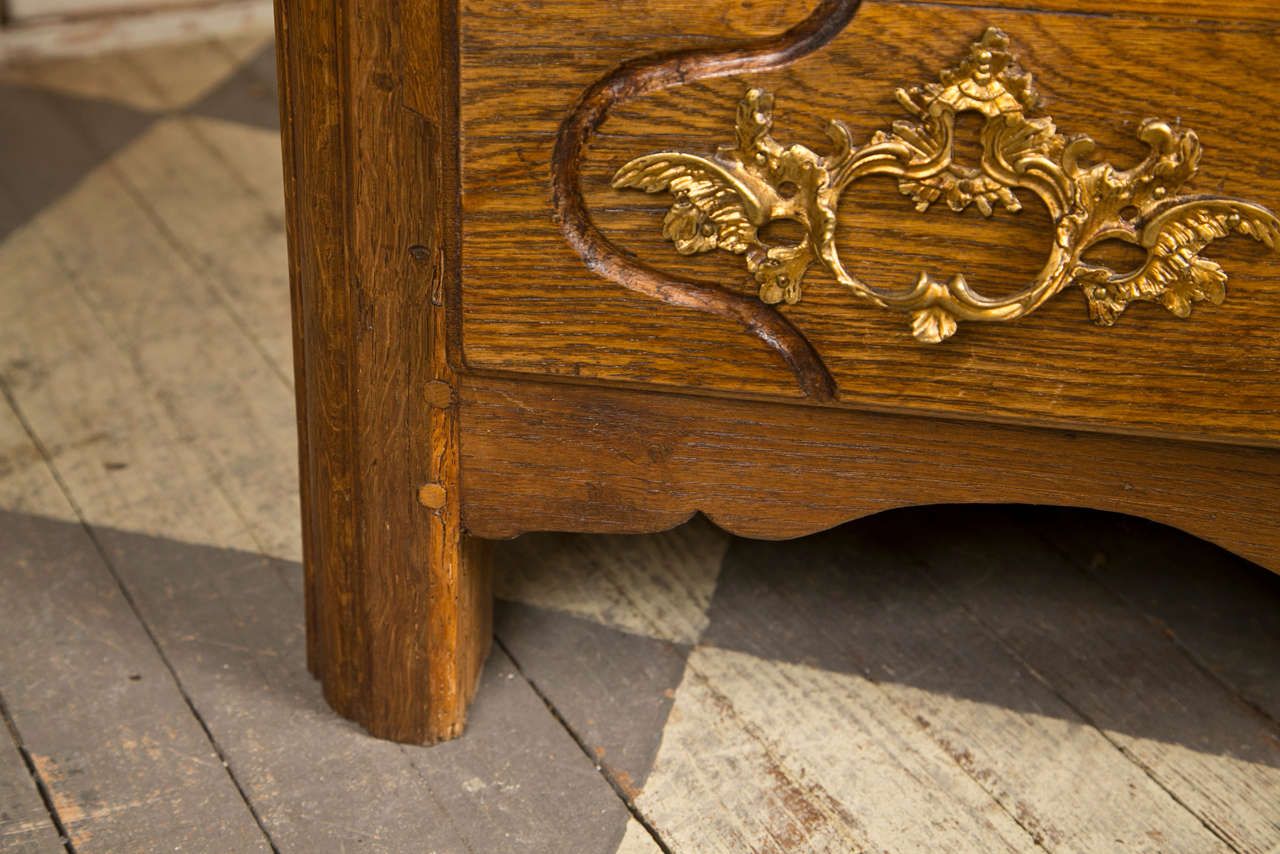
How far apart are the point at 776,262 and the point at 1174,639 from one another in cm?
52

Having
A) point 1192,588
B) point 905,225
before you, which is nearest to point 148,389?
point 905,225

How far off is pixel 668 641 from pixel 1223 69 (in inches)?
21.5

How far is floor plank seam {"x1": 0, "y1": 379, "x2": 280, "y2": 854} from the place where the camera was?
82 cm

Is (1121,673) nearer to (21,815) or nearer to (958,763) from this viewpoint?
(958,763)

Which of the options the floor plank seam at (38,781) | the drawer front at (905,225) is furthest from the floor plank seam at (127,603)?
the drawer front at (905,225)

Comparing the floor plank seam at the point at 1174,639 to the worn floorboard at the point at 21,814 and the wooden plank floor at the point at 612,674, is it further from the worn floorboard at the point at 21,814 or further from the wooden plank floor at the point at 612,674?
the worn floorboard at the point at 21,814

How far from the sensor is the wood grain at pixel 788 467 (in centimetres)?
74

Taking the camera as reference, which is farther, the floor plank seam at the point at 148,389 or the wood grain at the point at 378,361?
the floor plank seam at the point at 148,389

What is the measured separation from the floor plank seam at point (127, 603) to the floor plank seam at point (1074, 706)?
0.52 metres

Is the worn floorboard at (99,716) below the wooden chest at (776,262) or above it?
below

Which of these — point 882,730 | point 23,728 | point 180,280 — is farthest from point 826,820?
point 180,280

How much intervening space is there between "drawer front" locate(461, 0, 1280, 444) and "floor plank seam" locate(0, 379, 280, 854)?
0.31 meters

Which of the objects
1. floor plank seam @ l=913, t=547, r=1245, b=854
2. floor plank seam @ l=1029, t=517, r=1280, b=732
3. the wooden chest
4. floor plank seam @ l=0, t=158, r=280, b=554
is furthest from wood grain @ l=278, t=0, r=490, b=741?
floor plank seam @ l=1029, t=517, r=1280, b=732

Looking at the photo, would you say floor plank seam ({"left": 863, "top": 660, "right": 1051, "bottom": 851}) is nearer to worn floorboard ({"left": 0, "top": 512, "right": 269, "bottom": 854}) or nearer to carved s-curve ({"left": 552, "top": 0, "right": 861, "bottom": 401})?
carved s-curve ({"left": 552, "top": 0, "right": 861, "bottom": 401})
